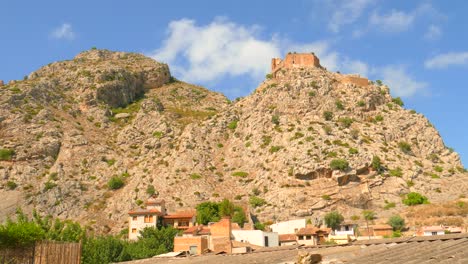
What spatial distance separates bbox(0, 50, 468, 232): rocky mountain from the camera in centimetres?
7300

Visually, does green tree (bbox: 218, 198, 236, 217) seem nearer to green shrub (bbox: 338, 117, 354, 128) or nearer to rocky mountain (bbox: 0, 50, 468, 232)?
rocky mountain (bbox: 0, 50, 468, 232)

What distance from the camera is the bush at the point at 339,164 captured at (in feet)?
240

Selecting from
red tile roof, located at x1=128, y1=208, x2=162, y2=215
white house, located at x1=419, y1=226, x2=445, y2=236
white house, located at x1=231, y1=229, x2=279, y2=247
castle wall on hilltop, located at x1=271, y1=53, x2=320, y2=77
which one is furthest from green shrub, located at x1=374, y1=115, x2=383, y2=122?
white house, located at x1=231, y1=229, x2=279, y2=247

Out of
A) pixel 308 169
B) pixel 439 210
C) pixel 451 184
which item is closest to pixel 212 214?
pixel 308 169

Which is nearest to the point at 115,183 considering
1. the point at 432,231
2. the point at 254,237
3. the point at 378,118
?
the point at 254,237

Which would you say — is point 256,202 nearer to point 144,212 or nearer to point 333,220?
point 333,220

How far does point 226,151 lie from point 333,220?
27.8 meters

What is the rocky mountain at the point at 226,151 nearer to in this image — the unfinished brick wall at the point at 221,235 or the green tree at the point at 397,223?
the green tree at the point at 397,223

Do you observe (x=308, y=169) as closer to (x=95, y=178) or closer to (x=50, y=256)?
(x=95, y=178)

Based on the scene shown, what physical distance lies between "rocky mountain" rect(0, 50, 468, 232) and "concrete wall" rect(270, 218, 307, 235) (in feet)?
16.6

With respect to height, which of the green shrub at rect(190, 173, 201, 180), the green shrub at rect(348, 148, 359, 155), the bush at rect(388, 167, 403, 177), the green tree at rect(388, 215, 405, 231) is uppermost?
the green shrub at rect(348, 148, 359, 155)

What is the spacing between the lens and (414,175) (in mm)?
74562

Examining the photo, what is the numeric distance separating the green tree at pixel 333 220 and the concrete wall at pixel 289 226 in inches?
115

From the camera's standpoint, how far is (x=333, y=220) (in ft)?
210
